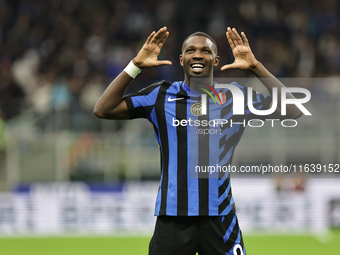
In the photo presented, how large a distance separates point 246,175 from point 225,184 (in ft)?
21.3

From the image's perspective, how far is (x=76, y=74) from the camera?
12211 mm

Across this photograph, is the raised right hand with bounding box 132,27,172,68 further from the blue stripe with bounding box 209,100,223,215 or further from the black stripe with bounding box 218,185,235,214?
the black stripe with bounding box 218,185,235,214

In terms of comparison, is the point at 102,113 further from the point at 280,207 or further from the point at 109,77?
the point at 109,77

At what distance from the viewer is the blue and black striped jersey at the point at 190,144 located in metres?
3.36

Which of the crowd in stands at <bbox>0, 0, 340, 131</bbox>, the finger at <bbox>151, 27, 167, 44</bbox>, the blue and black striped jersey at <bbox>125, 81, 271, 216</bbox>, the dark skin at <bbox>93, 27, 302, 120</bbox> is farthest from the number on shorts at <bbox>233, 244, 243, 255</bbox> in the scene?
the crowd in stands at <bbox>0, 0, 340, 131</bbox>

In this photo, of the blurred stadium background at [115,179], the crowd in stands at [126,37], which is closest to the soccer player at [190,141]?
the blurred stadium background at [115,179]

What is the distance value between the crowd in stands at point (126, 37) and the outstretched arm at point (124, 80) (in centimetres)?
757

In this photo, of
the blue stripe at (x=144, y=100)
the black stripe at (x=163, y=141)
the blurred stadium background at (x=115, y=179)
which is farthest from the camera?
the blurred stadium background at (x=115, y=179)

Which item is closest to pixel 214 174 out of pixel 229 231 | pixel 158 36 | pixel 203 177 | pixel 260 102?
pixel 203 177

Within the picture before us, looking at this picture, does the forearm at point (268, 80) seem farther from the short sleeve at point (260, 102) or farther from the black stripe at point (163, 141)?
the black stripe at point (163, 141)

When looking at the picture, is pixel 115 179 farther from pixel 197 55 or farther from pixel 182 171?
pixel 197 55

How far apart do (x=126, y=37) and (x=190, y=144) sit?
10.4m

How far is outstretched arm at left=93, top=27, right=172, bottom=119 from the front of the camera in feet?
11.3

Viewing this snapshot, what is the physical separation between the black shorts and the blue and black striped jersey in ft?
0.17
